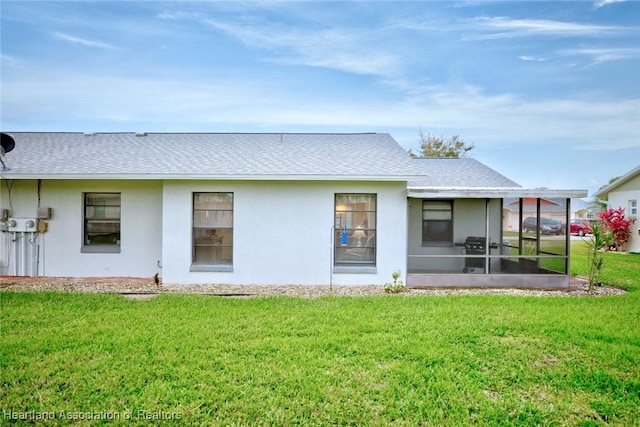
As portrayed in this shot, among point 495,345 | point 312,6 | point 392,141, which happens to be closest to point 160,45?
point 312,6

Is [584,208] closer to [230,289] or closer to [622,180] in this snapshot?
[622,180]

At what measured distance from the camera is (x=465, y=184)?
12.0 meters

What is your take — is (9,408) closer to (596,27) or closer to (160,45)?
(160,45)

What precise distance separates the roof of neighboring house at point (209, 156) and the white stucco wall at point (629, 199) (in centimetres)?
1649

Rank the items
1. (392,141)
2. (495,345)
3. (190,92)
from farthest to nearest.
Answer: (190,92), (392,141), (495,345)

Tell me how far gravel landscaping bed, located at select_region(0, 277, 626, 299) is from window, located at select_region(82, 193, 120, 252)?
3.80 ft

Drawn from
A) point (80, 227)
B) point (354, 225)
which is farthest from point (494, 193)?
point (80, 227)

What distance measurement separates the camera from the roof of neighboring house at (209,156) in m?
9.80

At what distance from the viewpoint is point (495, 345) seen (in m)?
5.50

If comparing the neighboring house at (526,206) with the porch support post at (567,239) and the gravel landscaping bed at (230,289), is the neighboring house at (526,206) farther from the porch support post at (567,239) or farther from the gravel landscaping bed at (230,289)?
the gravel landscaping bed at (230,289)

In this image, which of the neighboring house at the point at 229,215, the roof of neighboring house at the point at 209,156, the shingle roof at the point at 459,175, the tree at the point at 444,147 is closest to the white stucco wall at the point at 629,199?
the shingle roof at the point at 459,175

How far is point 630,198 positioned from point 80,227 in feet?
86.2

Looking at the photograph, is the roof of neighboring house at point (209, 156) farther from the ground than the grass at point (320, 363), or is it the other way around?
the roof of neighboring house at point (209, 156)

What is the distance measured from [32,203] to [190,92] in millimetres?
8389
